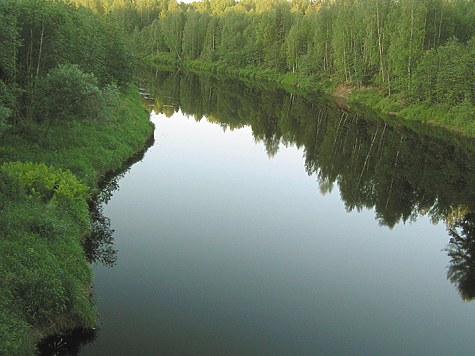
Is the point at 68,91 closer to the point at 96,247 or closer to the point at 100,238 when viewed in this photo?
the point at 100,238

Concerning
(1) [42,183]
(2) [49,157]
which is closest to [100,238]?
(1) [42,183]

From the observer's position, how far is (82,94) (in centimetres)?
1922

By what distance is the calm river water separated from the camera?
37.8 feet

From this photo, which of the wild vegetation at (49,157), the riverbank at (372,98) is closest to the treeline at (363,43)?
the riverbank at (372,98)

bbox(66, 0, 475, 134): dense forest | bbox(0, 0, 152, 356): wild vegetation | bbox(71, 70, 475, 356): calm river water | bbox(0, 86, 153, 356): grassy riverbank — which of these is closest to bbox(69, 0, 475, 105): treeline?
bbox(66, 0, 475, 134): dense forest

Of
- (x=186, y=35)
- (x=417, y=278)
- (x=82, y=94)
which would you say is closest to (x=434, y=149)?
(x=417, y=278)

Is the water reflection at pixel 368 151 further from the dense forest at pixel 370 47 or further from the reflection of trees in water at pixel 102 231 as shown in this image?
the reflection of trees in water at pixel 102 231

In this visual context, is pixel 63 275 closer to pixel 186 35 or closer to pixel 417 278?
pixel 417 278

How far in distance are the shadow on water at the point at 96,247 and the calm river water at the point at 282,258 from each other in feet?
0.94

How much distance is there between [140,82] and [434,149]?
42.6 metres

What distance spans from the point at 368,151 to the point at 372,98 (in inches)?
924

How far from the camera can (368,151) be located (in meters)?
31.5

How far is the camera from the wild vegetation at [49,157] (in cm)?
1024

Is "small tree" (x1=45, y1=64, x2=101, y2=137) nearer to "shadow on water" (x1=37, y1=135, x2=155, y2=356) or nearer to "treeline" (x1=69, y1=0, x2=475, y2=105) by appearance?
"shadow on water" (x1=37, y1=135, x2=155, y2=356)
